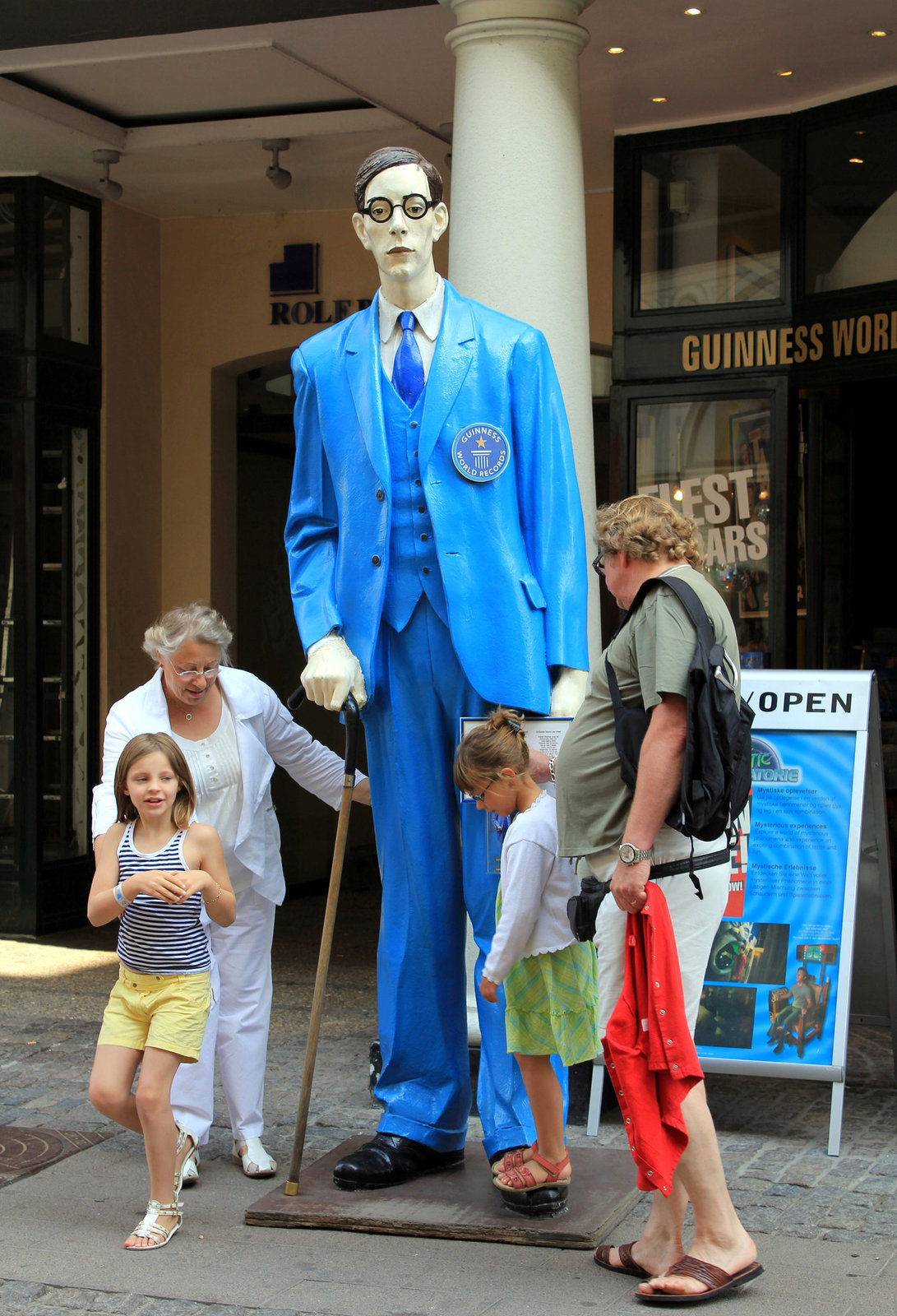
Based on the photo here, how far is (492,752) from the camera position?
12.3 feet

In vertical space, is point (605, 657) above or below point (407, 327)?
below

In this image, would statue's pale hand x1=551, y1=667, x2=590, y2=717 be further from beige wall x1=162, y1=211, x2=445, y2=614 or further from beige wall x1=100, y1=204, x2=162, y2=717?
beige wall x1=162, y1=211, x2=445, y2=614

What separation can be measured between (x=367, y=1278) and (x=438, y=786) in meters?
1.16

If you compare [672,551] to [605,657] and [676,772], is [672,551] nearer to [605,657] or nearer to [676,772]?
[605,657]

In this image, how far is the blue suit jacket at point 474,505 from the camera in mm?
3906

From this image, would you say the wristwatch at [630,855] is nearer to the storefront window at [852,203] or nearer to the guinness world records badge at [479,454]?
the guinness world records badge at [479,454]

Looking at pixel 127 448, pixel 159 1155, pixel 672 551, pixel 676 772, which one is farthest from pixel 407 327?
pixel 127 448

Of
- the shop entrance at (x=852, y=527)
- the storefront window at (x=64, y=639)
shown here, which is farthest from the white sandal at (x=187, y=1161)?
the storefront window at (x=64, y=639)

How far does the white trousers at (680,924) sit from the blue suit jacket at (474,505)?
618mm

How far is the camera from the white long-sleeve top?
12.2 feet

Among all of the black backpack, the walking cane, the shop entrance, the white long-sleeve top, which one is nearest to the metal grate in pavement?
the walking cane

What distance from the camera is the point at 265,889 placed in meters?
4.49

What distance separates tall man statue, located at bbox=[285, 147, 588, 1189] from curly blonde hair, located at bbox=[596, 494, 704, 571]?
42 centimetres

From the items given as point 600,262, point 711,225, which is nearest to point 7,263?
point 600,262
